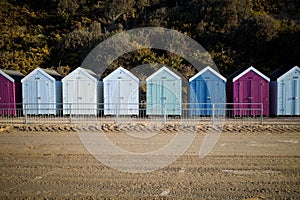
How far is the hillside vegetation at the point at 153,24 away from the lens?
27406 millimetres

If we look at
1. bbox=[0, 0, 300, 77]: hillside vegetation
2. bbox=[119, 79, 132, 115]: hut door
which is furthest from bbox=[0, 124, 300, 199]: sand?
bbox=[0, 0, 300, 77]: hillside vegetation

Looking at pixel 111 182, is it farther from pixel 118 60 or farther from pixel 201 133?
pixel 118 60

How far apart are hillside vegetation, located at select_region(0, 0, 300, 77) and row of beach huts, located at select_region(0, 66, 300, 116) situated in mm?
6924

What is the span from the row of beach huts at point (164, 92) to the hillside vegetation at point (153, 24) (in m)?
6.92

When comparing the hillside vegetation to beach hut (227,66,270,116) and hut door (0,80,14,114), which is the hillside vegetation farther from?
hut door (0,80,14,114)

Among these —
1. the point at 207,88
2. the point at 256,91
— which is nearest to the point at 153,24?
the point at 207,88

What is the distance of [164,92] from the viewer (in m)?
16.0

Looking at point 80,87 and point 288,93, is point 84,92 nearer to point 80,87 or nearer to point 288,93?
point 80,87

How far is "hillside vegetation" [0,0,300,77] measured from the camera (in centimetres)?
2741

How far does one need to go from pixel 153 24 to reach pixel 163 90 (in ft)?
62.5

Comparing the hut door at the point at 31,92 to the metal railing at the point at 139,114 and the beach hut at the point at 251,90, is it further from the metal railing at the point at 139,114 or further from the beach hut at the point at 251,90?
the beach hut at the point at 251,90

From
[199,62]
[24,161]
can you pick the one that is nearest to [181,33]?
[199,62]

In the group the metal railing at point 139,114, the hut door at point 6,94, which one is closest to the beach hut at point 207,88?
the metal railing at point 139,114

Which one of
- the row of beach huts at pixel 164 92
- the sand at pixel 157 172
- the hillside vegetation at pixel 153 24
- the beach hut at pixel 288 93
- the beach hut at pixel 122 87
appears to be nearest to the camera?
the sand at pixel 157 172
